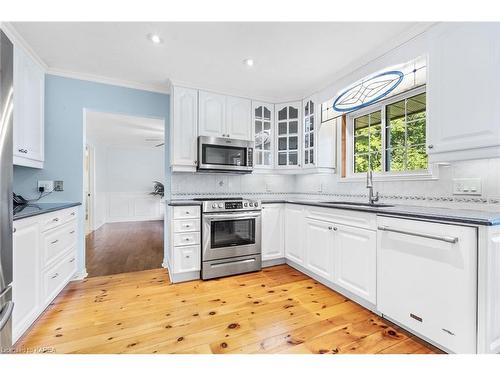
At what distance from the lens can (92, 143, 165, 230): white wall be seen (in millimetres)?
6512

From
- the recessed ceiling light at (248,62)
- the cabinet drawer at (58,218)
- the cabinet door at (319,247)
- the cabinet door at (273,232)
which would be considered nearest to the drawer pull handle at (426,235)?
the cabinet door at (319,247)

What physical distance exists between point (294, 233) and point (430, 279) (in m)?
1.54

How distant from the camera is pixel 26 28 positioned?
190 centimetres

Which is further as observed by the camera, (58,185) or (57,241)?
(58,185)

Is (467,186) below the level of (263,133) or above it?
below

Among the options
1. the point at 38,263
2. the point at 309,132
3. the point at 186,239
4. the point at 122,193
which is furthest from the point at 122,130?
A: the point at 309,132

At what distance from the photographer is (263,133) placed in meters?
3.33

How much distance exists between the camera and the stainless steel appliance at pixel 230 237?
2627 millimetres

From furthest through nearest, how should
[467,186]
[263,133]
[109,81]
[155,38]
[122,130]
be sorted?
[122,130] < [263,133] < [109,81] < [155,38] < [467,186]

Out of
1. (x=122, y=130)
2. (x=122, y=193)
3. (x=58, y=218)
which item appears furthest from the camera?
(x=122, y=193)

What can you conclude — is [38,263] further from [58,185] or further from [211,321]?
[211,321]

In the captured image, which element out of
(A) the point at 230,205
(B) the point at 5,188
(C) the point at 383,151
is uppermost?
(C) the point at 383,151

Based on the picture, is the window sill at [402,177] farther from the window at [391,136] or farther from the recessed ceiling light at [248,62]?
the recessed ceiling light at [248,62]
